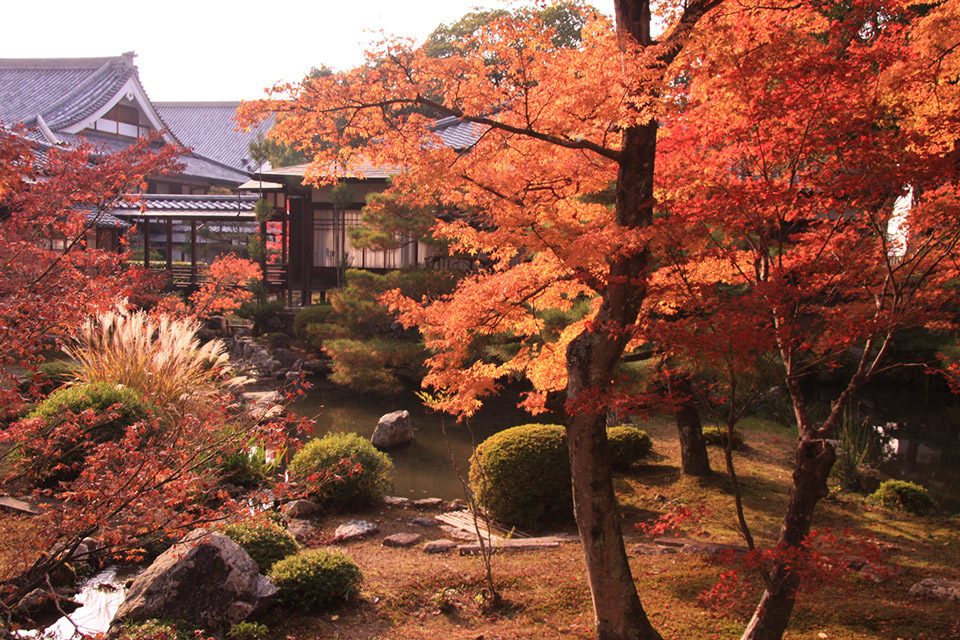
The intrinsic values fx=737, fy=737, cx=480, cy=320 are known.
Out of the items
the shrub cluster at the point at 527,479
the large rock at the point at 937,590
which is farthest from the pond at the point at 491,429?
the large rock at the point at 937,590

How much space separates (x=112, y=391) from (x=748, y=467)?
6044 mm

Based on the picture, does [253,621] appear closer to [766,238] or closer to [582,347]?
[582,347]

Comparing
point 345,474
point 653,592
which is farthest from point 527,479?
point 653,592

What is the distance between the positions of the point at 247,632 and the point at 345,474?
241 cm

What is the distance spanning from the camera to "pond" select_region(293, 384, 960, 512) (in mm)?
7883

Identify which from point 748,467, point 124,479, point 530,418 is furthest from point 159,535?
point 530,418

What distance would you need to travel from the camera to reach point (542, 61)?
3.74 m

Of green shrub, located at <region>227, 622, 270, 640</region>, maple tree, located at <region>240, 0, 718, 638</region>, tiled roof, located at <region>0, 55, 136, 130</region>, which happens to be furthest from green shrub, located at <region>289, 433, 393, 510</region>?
tiled roof, located at <region>0, 55, 136, 130</region>

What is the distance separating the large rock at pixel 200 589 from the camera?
385 cm

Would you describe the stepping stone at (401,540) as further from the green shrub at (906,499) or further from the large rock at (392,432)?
the green shrub at (906,499)

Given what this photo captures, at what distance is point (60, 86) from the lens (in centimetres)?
2000

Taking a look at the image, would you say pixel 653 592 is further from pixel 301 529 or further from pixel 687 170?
pixel 301 529

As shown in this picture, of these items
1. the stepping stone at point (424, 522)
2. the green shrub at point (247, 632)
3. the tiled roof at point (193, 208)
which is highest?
the tiled roof at point (193, 208)

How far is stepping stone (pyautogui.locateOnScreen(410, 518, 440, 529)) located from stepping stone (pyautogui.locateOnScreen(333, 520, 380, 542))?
1.09 ft
